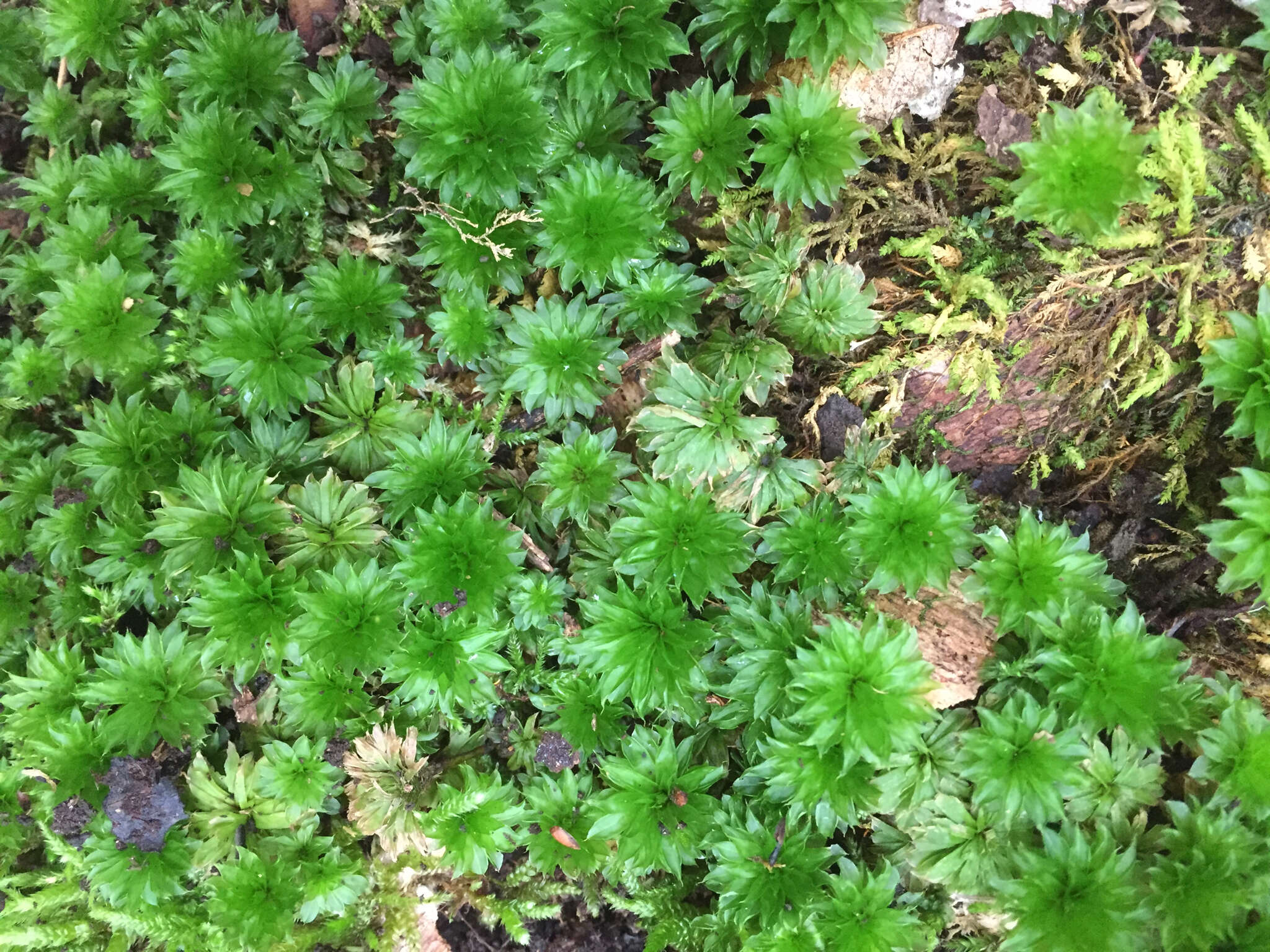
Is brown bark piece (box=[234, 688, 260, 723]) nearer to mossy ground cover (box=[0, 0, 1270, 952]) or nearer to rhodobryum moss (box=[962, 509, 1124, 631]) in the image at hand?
mossy ground cover (box=[0, 0, 1270, 952])

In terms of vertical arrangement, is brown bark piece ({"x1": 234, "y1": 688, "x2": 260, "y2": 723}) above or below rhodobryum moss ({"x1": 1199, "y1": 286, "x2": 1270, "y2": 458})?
below

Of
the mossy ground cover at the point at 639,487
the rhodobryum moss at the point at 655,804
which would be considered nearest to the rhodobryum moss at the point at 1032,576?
the mossy ground cover at the point at 639,487

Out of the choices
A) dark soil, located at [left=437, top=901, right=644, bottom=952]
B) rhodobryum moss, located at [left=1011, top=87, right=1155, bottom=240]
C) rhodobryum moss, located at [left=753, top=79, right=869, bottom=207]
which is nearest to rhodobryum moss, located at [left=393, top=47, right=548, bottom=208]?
rhodobryum moss, located at [left=753, top=79, right=869, bottom=207]

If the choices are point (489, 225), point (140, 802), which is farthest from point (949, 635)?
point (140, 802)

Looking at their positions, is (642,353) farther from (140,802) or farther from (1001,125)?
(140,802)

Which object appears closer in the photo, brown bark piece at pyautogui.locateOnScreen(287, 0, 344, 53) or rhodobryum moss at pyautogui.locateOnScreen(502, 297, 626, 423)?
rhodobryum moss at pyautogui.locateOnScreen(502, 297, 626, 423)

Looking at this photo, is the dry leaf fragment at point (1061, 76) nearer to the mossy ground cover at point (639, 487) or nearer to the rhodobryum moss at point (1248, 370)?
the mossy ground cover at point (639, 487)
